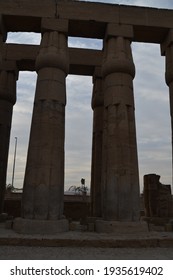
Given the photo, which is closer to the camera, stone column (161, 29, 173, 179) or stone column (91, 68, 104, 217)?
stone column (161, 29, 173, 179)

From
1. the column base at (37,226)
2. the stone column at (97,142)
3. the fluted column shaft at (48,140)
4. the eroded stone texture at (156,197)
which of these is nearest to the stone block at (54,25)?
the fluted column shaft at (48,140)

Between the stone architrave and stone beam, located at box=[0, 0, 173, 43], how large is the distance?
687mm

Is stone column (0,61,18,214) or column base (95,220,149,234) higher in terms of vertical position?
stone column (0,61,18,214)

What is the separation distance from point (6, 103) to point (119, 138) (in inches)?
285

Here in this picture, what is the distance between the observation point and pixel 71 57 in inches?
605

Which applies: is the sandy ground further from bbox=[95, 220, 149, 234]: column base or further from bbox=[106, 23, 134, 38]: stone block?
bbox=[106, 23, 134, 38]: stone block

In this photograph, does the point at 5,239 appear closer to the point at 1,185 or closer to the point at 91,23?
the point at 1,185

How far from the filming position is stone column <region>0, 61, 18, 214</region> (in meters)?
13.8

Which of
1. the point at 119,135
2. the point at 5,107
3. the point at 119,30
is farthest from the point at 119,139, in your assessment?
the point at 5,107

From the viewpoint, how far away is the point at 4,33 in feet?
42.0

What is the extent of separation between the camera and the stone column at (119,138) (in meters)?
9.89

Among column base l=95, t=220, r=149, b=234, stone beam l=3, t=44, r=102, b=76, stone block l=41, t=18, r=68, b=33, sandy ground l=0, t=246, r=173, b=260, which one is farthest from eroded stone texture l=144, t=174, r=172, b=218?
stone block l=41, t=18, r=68, b=33

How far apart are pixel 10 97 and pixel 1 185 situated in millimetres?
4931

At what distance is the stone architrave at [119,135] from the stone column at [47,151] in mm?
1926
